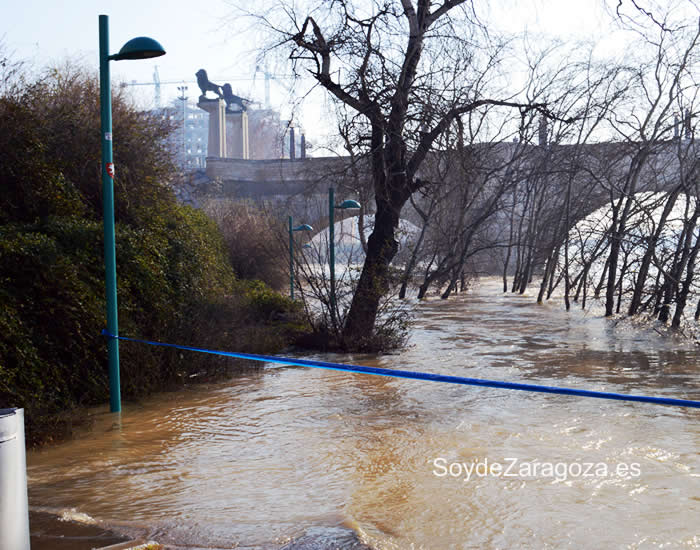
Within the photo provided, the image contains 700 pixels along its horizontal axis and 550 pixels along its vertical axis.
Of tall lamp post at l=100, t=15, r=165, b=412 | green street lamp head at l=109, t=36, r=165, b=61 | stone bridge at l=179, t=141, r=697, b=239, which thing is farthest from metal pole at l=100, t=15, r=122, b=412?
stone bridge at l=179, t=141, r=697, b=239

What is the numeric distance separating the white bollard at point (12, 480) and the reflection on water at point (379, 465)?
4.22 ft

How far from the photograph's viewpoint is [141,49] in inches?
268

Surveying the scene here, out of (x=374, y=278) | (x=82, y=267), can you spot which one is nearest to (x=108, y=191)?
(x=82, y=267)

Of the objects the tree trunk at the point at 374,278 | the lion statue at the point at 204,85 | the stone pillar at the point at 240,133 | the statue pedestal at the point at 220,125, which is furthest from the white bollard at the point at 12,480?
the stone pillar at the point at 240,133

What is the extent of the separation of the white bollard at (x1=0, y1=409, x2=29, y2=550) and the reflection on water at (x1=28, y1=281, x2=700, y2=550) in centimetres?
129

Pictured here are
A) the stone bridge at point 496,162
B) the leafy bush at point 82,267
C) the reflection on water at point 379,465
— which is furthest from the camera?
the stone bridge at point 496,162

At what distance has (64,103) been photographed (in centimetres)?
1119

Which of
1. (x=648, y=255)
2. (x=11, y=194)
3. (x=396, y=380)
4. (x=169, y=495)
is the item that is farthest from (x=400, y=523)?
(x=648, y=255)

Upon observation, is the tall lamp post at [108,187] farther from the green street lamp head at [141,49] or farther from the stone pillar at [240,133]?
the stone pillar at [240,133]

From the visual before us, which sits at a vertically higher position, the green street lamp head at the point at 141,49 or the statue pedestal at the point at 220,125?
the statue pedestal at the point at 220,125

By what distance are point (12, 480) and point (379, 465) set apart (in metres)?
3.47

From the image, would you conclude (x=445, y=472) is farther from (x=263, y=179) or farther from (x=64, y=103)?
(x=263, y=179)

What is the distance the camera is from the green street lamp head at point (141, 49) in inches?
267

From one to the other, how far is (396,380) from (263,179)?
31.7m
